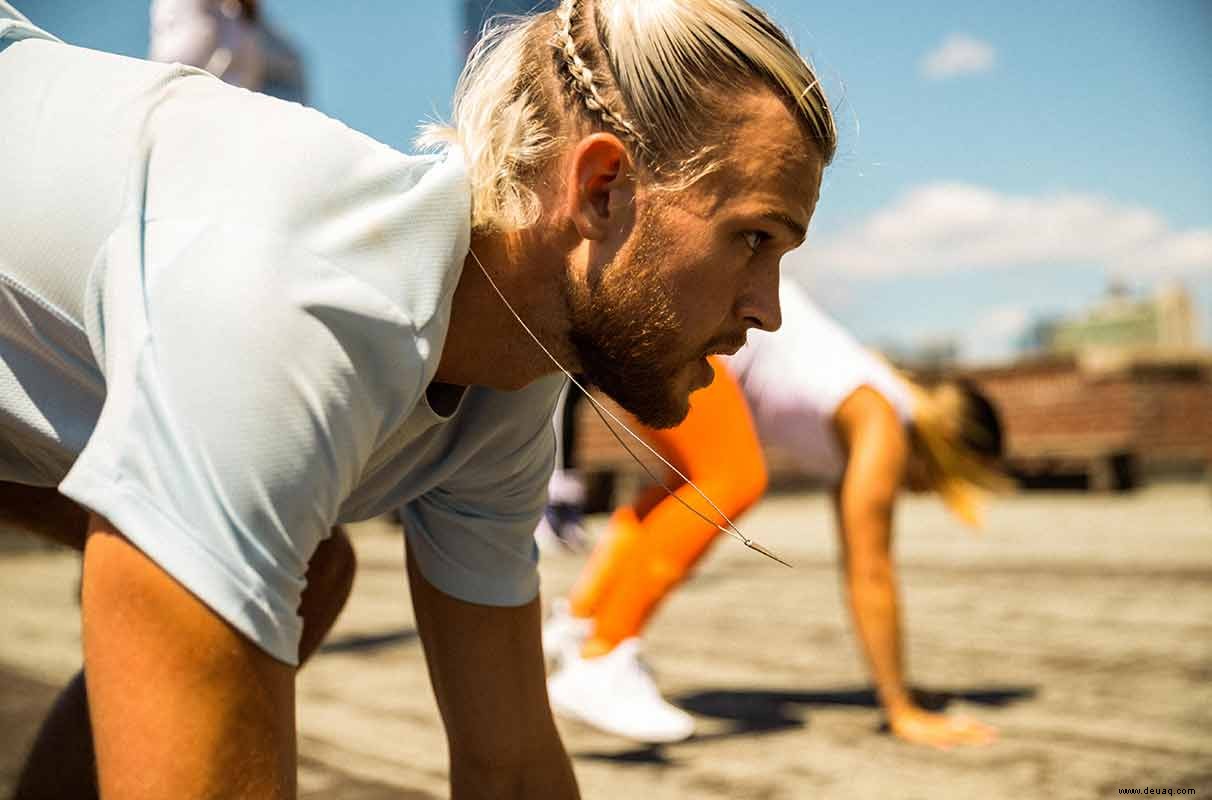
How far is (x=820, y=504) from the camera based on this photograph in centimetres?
1280

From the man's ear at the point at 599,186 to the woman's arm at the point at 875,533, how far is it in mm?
1999

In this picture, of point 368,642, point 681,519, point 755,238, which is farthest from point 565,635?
point 755,238

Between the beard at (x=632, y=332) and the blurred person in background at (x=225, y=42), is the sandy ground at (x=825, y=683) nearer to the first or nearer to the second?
the beard at (x=632, y=332)

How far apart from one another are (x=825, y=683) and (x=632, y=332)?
8.26ft

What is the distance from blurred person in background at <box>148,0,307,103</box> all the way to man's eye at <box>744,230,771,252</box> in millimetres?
1895

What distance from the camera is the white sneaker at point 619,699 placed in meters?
2.70

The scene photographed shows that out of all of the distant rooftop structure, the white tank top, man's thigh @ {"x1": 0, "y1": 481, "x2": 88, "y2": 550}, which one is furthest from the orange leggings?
the distant rooftop structure

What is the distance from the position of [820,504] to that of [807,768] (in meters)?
10.4

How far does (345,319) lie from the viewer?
3.29 feet

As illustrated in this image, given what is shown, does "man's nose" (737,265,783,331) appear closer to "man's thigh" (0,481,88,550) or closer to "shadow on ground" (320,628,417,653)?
"man's thigh" (0,481,88,550)

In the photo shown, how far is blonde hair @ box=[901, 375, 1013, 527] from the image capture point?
3398 mm

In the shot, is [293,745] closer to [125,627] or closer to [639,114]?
[125,627]

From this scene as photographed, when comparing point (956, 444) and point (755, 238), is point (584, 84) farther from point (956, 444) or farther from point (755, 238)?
point (956, 444)

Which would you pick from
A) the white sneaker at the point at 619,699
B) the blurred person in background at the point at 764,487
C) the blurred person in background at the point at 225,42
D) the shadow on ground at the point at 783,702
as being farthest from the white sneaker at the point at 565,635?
the blurred person in background at the point at 225,42
